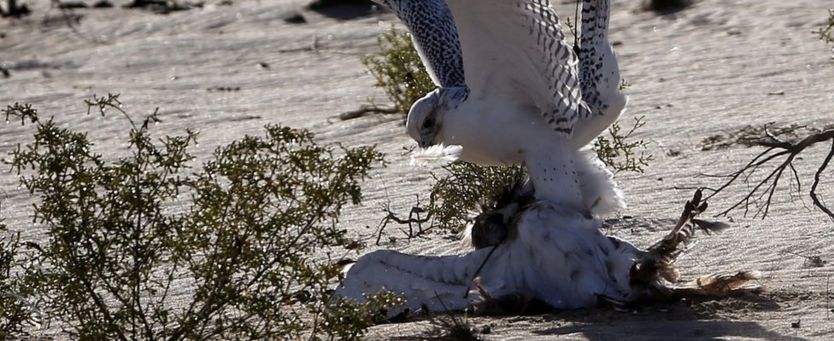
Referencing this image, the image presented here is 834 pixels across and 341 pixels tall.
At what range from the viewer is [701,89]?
1075 centimetres

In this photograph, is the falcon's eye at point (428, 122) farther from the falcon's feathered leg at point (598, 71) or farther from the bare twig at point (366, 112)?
the bare twig at point (366, 112)

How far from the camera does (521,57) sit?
20.8ft

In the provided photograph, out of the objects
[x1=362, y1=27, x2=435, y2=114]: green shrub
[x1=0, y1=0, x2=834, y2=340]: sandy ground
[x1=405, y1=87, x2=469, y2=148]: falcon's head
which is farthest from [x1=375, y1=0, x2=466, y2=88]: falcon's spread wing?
[x1=362, y1=27, x2=435, y2=114]: green shrub

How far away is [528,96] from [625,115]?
3.68 metres

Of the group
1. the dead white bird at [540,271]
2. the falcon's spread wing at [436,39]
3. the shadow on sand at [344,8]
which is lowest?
the shadow on sand at [344,8]

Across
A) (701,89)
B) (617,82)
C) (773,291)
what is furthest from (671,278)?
(701,89)

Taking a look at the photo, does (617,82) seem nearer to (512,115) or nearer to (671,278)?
(512,115)

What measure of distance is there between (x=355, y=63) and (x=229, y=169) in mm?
8029

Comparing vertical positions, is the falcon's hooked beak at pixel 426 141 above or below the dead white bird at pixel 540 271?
above

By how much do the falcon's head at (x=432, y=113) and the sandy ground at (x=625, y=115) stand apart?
2.04 ft

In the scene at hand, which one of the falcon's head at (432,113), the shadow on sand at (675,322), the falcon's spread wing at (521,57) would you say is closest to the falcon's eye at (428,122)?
the falcon's head at (432,113)

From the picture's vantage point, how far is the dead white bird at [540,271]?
588 cm

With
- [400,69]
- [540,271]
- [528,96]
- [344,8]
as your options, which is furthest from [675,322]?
[344,8]

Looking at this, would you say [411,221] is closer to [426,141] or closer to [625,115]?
[426,141]
